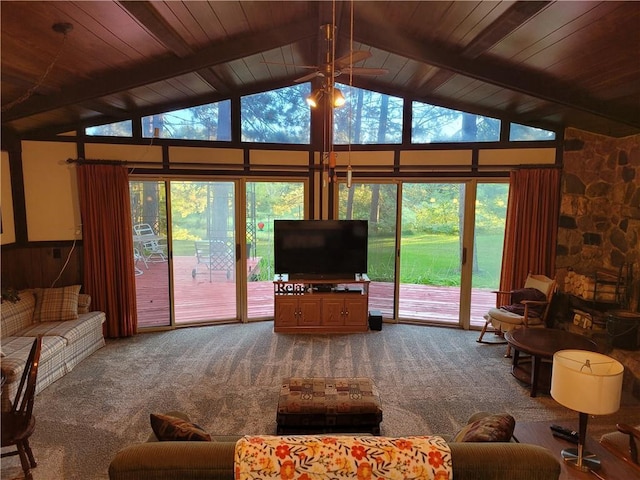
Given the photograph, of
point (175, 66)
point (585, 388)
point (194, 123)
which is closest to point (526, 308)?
point (585, 388)

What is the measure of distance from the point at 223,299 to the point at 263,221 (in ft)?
4.40

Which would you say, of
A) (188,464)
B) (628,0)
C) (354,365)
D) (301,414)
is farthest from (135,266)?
(628,0)

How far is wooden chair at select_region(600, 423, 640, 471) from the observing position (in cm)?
198

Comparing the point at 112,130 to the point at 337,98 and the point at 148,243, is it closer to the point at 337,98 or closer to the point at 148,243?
the point at 148,243

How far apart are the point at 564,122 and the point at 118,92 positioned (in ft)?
17.6

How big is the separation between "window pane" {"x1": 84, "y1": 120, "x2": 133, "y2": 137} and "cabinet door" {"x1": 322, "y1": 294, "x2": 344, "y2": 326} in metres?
3.54

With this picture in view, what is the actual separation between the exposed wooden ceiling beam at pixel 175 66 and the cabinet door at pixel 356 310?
3322mm

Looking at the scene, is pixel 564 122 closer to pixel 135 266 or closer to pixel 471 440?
pixel 471 440

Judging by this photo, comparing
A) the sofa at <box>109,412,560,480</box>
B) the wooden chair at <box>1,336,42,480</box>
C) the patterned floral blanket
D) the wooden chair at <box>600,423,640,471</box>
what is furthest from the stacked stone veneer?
the wooden chair at <box>1,336,42,480</box>

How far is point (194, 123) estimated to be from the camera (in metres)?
5.45

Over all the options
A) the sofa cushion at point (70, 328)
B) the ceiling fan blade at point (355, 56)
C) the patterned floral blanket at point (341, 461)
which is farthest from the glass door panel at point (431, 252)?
the patterned floral blanket at point (341, 461)

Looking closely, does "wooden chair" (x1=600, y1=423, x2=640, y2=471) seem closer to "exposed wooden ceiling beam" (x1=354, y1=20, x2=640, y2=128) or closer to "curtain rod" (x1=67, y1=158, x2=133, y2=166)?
"exposed wooden ceiling beam" (x1=354, y1=20, x2=640, y2=128)

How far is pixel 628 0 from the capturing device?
239 centimetres

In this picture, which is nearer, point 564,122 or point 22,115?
point 22,115
